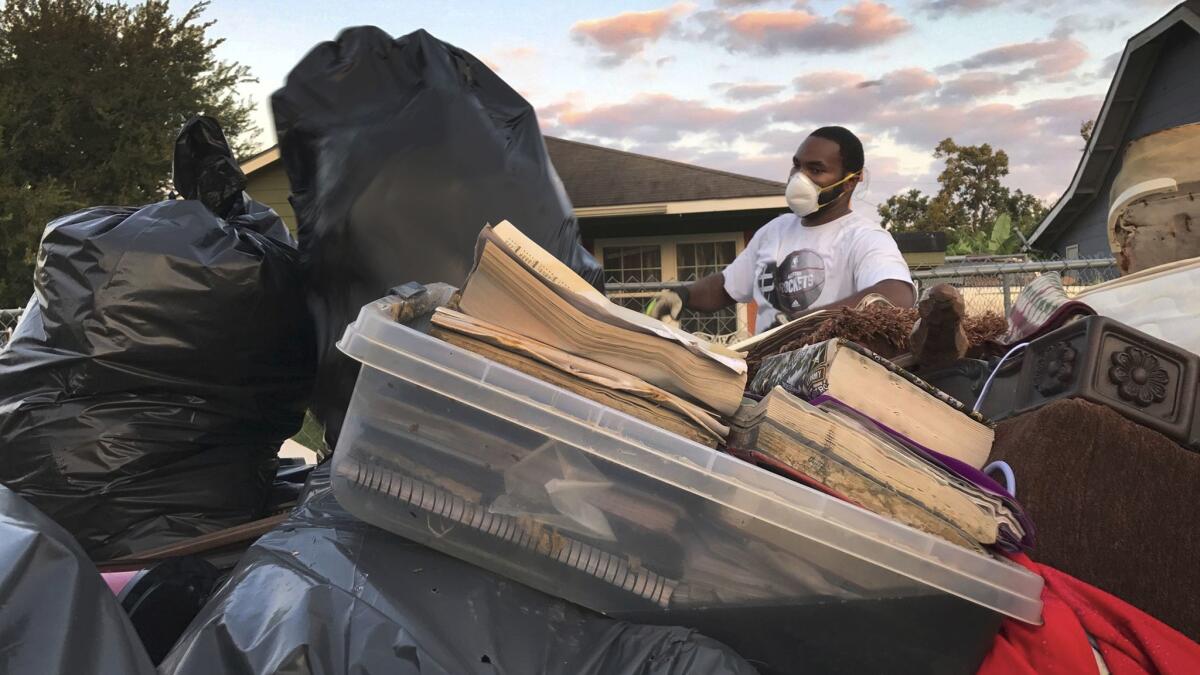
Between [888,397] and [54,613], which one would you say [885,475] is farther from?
[54,613]

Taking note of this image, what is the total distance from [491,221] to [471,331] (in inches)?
29.0

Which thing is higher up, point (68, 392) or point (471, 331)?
point (471, 331)

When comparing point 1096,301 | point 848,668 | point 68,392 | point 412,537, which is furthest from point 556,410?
point 68,392

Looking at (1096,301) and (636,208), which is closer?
(1096,301)

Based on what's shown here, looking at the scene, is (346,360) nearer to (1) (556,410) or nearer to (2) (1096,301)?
(1) (556,410)

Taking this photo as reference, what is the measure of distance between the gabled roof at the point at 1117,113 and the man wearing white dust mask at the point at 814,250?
29.6 feet

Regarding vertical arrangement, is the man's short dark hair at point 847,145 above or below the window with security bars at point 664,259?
above

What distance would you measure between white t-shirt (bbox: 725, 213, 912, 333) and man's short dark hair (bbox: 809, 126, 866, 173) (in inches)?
6.2

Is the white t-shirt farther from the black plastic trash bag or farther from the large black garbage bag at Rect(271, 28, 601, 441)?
the black plastic trash bag

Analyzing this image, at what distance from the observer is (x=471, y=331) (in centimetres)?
96

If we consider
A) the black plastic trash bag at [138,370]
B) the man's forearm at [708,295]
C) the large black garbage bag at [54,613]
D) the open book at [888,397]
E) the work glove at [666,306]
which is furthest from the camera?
the man's forearm at [708,295]

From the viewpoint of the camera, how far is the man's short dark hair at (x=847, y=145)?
2922 millimetres

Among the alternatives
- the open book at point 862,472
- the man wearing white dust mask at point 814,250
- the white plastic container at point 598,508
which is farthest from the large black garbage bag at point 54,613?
the man wearing white dust mask at point 814,250

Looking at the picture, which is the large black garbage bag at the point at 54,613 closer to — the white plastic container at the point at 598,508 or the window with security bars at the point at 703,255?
the white plastic container at the point at 598,508
